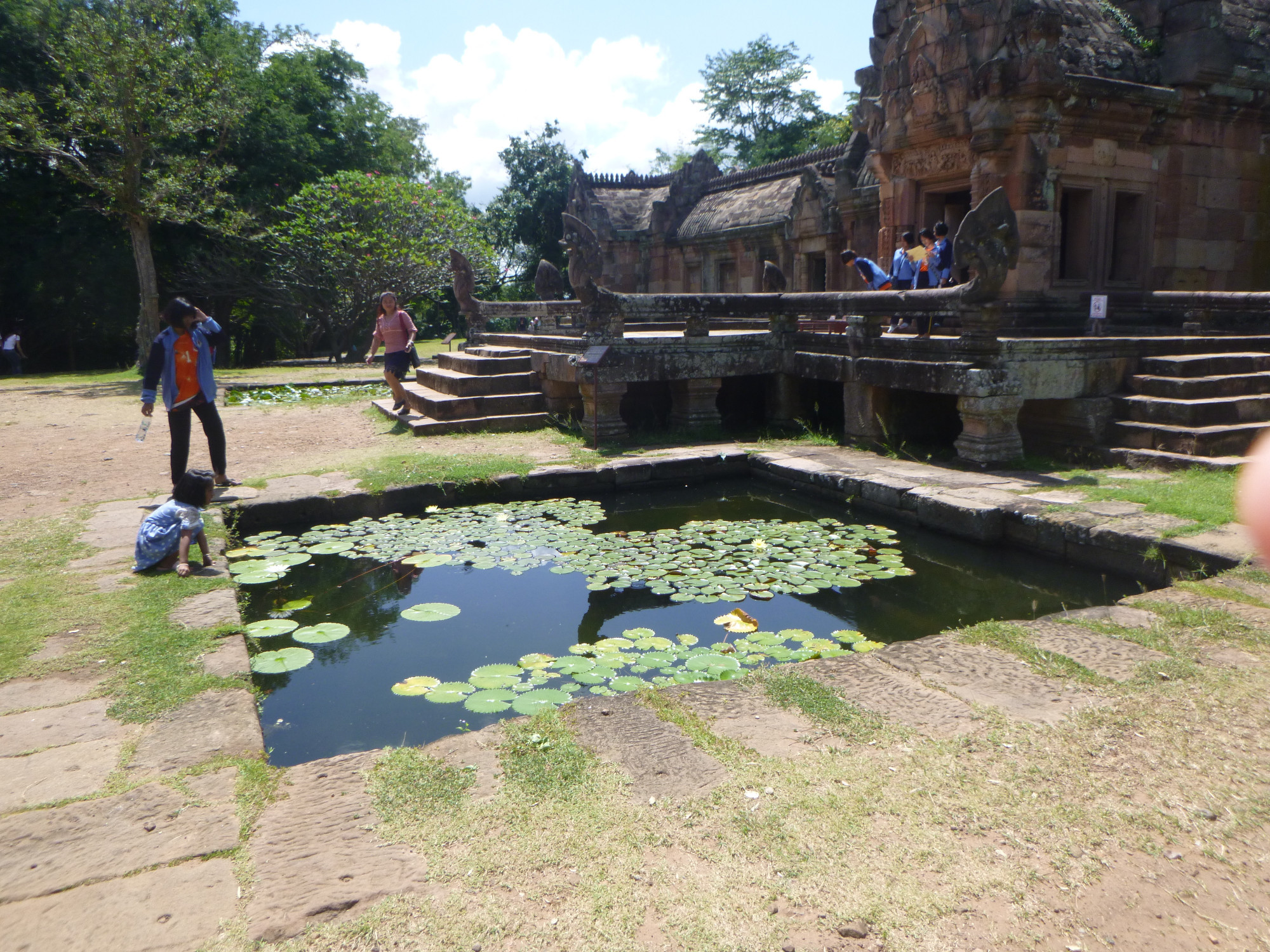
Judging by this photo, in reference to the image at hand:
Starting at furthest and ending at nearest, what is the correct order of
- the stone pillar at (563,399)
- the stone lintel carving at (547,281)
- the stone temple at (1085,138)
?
1. the stone lintel carving at (547,281)
2. the stone pillar at (563,399)
3. the stone temple at (1085,138)

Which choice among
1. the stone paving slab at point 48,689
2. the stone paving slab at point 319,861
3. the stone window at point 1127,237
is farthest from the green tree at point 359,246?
the stone paving slab at point 319,861

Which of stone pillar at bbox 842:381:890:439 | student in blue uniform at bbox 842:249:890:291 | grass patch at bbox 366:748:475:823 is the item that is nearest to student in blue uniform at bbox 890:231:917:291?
student in blue uniform at bbox 842:249:890:291

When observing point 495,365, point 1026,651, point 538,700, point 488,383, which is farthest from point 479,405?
point 1026,651

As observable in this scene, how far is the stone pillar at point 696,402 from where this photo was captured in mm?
9992

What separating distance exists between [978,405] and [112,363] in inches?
1089

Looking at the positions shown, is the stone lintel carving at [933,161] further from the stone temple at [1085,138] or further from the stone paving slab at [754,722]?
the stone paving slab at [754,722]

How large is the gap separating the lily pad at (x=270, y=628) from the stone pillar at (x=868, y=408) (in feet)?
19.8

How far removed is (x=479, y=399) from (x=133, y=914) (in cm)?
867

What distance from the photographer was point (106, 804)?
2643 mm

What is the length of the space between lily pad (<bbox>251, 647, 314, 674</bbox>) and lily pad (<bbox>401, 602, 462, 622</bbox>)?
0.67 metres

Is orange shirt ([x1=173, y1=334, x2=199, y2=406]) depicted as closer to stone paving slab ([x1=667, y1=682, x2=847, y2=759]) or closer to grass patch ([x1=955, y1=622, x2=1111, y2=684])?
stone paving slab ([x1=667, y1=682, x2=847, y2=759])

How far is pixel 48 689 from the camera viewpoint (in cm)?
350

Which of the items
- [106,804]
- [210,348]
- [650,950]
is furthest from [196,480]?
[650,950]

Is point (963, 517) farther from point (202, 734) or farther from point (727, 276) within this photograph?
point (727, 276)
